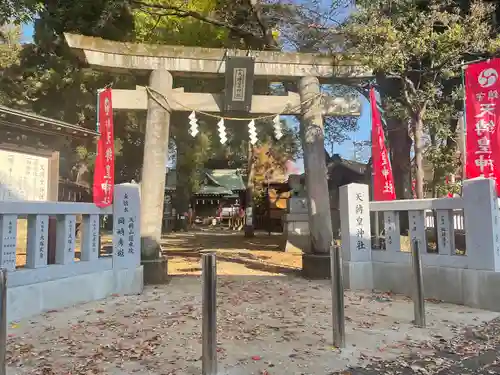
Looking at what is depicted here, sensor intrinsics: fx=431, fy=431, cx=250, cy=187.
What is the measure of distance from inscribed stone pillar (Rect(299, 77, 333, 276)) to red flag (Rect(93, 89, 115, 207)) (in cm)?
A: 419

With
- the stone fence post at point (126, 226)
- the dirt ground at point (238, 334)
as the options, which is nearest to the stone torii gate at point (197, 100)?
the stone fence post at point (126, 226)

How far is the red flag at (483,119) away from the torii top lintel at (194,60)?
245cm

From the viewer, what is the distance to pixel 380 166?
9.50 meters

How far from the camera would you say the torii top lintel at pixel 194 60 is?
8.77 meters

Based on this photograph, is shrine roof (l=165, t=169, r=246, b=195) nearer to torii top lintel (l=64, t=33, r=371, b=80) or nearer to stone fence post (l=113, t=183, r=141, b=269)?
torii top lintel (l=64, t=33, r=371, b=80)

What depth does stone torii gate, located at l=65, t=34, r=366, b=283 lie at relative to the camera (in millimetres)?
8805

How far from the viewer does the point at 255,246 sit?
54.2ft

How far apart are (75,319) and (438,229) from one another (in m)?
5.81

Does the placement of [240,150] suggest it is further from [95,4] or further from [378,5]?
[378,5]

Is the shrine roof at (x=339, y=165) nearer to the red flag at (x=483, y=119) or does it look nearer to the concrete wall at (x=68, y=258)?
the red flag at (x=483, y=119)

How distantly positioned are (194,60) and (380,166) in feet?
15.3

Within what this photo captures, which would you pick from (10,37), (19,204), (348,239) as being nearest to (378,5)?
(348,239)

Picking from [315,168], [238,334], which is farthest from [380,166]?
[238,334]

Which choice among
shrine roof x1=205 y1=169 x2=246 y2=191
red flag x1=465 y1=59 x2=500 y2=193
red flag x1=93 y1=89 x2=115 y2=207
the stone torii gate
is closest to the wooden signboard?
red flag x1=93 y1=89 x2=115 y2=207
